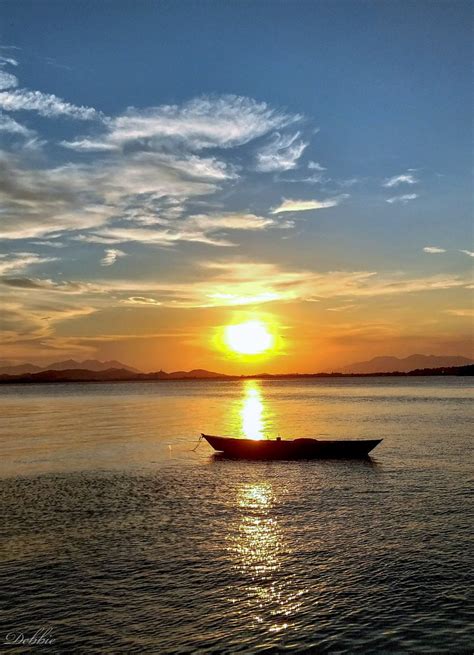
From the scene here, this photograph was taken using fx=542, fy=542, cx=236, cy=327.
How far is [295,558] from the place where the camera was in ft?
70.9

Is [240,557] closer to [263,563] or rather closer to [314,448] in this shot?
[263,563]

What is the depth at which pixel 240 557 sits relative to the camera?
21.9m

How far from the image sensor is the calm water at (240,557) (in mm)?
15891

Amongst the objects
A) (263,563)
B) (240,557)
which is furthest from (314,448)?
(263,563)

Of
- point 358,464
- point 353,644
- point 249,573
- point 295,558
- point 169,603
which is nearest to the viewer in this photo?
point 353,644

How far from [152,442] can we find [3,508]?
105 ft

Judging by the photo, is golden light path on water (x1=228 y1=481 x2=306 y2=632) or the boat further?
Result: the boat

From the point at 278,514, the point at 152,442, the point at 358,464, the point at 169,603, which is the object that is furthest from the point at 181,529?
the point at 152,442

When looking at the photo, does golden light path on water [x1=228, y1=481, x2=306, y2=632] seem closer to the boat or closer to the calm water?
the calm water

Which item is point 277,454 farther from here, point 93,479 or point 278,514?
point 278,514

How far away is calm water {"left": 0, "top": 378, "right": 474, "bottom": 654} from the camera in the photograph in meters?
15.9

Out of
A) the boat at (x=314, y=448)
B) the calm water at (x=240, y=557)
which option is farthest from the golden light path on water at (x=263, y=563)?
the boat at (x=314, y=448)

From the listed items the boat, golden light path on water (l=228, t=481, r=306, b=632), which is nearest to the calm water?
golden light path on water (l=228, t=481, r=306, b=632)

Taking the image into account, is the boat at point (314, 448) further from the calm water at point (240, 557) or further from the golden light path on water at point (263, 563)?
the golden light path on water at point (263, 563)
